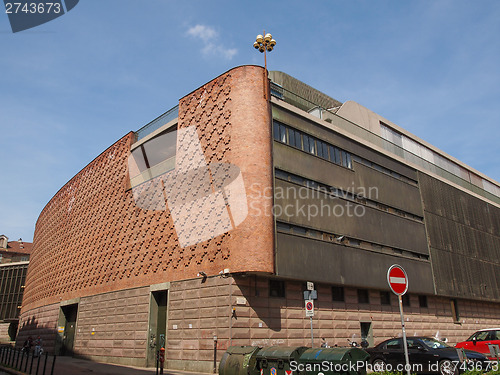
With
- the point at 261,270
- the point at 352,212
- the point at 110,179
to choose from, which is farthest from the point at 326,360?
the point at 110,179

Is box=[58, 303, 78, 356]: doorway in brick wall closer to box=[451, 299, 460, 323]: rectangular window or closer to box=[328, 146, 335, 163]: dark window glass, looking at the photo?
box=[328, 146, 335, 163]: dark window glass

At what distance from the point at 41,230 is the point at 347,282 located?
41.5 meters

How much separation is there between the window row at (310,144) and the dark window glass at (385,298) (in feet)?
30.2

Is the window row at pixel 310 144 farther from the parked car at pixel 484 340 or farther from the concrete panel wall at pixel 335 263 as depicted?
the parked car at pixel 484 340

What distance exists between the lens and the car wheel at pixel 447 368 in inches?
552

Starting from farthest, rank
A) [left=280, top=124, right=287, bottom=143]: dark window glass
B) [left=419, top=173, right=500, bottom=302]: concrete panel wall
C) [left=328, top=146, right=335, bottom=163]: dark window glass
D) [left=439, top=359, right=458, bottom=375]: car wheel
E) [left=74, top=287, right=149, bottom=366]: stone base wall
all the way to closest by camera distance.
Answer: [left=419, top=173, right=500, bottom=302]: concrete panel wall → [left=328, top=146, right=335, bottom=163]: dark window glass → [left=74, top=287, right=149, bottom=366]: stone base wall → [left=280, top=124, right=287, bottom=143]: dark window glass → [left=439, top=359, right=458, bottom=375]: car wheel

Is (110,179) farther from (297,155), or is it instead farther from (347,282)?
(347,282)

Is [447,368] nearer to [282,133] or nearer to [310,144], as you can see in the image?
[282,133]

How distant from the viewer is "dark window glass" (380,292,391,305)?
87.9 ft

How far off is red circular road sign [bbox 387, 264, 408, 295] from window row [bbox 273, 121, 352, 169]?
13983 mm

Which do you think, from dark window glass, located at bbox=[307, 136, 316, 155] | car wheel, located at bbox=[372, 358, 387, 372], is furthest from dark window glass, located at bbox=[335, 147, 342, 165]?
car wheel, located at bbox=[372, 358, 387, 372]

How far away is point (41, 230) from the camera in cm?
4947

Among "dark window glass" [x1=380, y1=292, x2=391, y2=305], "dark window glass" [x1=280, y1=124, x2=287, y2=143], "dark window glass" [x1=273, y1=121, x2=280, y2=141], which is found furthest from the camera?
"dark window glass" [x1=380, y1=292, x2=391, y2=305]

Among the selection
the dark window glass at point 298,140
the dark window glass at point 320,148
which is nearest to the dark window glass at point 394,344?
the dark window glass at point 298,140
